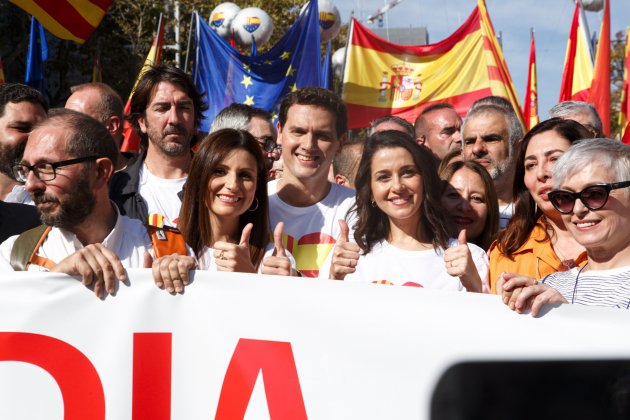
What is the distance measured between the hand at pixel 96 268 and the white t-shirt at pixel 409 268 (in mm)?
1229

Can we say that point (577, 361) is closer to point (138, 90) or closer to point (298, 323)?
point (298, 323)

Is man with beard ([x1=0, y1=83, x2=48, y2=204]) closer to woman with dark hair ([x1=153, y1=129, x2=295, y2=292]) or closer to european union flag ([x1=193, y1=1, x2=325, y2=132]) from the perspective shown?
woman with dark hair ([x1=153, y1=129, x2=295, y2=292])

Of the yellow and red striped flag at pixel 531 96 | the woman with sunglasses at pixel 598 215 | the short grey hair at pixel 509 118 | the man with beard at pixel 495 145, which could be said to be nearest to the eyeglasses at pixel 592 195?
the woman with sunglasses at pixel 598 215

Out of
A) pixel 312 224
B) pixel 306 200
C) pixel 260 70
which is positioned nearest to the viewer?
pixel 312 224

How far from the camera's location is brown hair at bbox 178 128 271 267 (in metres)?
3.95

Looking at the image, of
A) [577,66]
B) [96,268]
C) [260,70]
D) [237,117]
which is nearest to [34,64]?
[260,70]

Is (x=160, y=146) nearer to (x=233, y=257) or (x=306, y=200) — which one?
(x=306, y=200)

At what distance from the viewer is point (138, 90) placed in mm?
5031

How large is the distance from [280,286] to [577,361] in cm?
101

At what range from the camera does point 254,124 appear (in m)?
5.43

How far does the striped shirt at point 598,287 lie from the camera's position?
300 cm

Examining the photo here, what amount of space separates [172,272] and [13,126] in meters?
2.30

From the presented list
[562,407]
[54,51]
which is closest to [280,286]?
[562,407]

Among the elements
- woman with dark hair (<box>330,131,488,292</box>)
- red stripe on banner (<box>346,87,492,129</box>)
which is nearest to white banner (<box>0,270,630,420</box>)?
woman with dark hair (<box>330,131,488,292</box>)
